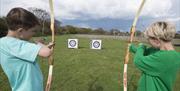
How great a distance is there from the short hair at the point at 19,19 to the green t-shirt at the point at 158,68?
828 millimetres

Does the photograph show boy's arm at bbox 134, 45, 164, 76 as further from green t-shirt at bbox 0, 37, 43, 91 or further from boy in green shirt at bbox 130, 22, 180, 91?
green t-shirt at bbox 0, 37, 43, 91

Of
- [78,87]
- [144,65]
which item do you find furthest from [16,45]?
[78,87]

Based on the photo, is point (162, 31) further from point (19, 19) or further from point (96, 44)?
point (96, 44)

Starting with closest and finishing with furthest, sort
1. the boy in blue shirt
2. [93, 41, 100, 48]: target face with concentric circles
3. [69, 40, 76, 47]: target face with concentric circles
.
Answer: the boy in blue shirt → [69, 40, 76, 47]: target face with concentric circles → [93, 41, 100, 48]: target face with concentric circles

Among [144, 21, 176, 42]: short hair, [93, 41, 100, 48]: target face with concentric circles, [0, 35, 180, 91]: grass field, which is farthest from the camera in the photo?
[93, 41, 100, 48]: target face with concentric circles

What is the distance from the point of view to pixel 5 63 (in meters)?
2.42

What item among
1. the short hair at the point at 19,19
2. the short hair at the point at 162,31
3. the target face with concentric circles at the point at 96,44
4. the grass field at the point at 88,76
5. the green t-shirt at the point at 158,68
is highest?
the short hair at the point at 19,19

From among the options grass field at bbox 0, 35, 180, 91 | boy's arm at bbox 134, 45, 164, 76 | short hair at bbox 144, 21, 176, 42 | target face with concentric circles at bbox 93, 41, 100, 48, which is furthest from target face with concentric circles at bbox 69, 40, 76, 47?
short hair at bbox 144, 21, 176, 42

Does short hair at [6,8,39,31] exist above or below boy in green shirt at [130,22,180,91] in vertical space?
above

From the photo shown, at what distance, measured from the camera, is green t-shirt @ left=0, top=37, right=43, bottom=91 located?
2344mm

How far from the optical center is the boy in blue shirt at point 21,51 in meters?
2.34

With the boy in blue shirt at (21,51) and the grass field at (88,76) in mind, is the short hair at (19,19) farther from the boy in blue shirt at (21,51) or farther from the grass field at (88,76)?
the grass field at (88,76)

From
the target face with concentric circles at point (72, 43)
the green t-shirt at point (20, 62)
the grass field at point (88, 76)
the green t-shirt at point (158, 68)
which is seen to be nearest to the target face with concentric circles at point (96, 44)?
the target face with concentric circles at point (72, 43)

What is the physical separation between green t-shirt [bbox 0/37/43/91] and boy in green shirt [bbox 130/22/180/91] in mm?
759
